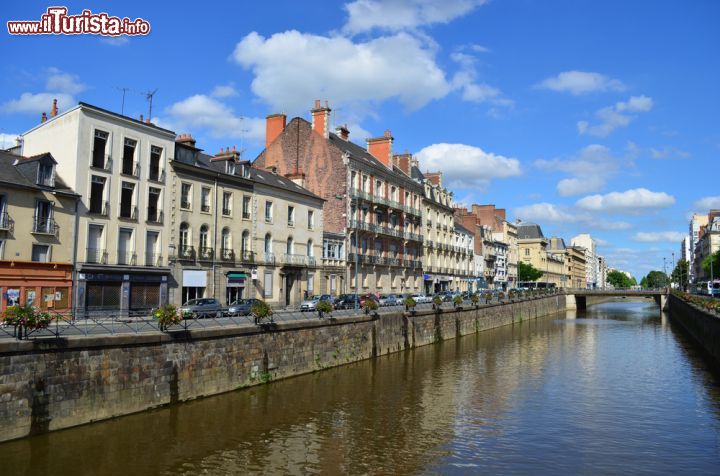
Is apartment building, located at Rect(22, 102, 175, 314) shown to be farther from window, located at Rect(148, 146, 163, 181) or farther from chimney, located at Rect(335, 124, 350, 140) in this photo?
chimney, located at Rect(335, 124, 350, 140)

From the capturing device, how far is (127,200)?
38.2 meters

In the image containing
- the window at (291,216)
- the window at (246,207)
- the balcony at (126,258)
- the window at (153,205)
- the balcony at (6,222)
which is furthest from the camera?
the window at (291,216)

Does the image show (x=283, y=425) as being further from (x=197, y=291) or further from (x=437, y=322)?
(x=437, y=322)

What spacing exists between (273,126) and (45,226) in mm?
34229

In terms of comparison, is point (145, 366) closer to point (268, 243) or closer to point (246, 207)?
point (246, 207)

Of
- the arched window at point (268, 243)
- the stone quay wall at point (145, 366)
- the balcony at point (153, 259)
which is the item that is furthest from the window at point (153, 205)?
the stone quay wall at point (145, 366)

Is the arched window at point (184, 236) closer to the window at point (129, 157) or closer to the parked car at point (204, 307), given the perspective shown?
the window at point (129, 157)

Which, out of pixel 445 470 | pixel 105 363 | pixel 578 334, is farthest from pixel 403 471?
pixel 578 334

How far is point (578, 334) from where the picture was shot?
5997cm

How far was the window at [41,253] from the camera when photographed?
3234 centimetres

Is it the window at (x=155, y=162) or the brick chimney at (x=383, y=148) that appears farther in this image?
the brick chimney at (x=383, y=148)

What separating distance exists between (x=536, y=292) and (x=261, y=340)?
74426mm

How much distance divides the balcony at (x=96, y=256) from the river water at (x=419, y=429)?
16085mm

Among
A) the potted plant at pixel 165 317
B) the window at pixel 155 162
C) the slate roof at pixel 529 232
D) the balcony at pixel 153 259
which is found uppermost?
the slate roof at pixel 529 232
